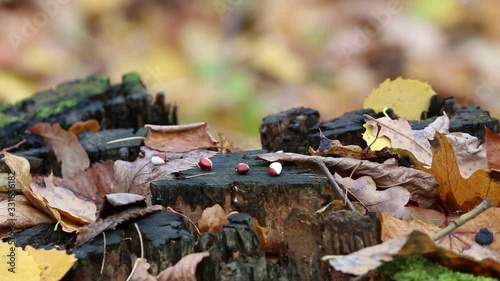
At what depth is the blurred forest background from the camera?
529 centimetres

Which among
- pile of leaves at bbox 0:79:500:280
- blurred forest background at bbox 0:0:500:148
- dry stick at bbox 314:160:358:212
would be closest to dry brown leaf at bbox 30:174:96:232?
pile of leaves at bbox 0:79:500:280

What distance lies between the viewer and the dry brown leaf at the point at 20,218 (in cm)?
203

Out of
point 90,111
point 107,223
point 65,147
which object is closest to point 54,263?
point 107,223

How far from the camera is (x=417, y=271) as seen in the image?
1524 mm

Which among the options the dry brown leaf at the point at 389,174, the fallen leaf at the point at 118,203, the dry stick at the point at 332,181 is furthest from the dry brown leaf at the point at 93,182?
the dry stick at the point at 332,181

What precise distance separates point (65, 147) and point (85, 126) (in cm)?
33

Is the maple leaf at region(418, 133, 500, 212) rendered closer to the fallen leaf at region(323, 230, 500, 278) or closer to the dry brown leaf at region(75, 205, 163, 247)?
the fallen leaf at region(323, 230, 500, 278)

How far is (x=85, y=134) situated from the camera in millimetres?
2828

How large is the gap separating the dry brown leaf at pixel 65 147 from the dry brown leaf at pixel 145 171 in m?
0.39

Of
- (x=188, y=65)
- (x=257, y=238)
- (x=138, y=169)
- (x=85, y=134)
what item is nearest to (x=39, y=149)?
(x=85, y=134)

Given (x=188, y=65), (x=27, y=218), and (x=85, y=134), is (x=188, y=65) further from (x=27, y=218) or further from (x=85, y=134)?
(x=27, y=218)

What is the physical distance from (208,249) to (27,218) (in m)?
0.64

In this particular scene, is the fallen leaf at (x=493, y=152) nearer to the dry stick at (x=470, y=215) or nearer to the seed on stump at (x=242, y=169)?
the dry stick at (x=470, y=215)

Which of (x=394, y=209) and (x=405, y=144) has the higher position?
(x=405, y=144)
